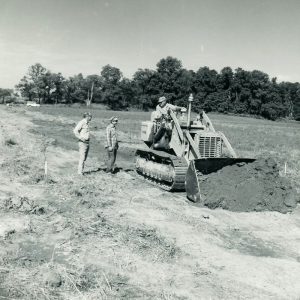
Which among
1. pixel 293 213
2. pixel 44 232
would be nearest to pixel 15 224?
pixel 44 232

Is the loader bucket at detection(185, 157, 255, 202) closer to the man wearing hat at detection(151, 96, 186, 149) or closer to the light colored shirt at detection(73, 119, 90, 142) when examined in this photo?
the man wearing hat at detection(151, 96, 186, 149)

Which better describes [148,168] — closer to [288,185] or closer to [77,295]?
[288,185]

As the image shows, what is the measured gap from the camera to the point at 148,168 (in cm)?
1268

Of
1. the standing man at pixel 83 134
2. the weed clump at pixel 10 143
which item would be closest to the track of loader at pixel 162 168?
the standing man at pixel 83 134

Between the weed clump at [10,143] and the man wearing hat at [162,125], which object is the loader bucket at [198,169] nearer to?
the man wearing hat at [162,125]

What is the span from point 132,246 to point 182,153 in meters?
5.18

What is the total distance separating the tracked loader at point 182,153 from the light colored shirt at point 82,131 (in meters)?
1.83

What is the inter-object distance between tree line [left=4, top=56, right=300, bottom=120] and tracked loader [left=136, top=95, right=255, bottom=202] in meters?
64.8

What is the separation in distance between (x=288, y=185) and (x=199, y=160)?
2.45 metres

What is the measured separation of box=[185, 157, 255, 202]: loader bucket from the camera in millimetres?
10273

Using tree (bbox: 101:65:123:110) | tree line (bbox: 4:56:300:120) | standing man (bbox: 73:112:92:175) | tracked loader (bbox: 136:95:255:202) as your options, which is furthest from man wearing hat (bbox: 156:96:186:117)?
tree (bbox: 101:65:123:110)

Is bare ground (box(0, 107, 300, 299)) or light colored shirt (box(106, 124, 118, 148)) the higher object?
light colored shirt (box(106, 124, 118, 148))

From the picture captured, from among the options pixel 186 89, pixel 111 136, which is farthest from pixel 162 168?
pixel 186 89

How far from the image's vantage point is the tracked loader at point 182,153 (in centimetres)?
1059
